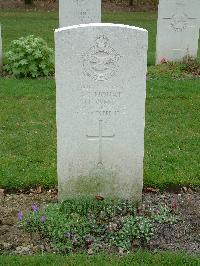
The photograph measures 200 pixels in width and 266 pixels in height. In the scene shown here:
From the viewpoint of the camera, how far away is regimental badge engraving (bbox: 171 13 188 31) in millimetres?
10961

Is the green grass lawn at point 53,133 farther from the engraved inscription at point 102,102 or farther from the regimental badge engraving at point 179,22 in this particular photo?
the regimental badge engraving at point 179,22

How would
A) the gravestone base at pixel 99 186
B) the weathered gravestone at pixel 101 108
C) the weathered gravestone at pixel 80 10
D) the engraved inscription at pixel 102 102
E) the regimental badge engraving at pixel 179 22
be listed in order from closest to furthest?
the weathered gravestone at pixel 101 108 → the engraved inscription at pixel 102 102 → the gravestone base at pixel 99 186 → the regimental badge engraving at pixel 179 22 → the weathered gravestone at pixel 80 10

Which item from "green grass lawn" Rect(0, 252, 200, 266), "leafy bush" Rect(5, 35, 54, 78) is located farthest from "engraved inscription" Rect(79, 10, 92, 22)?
"green grass lawn" Rect(0, 252, 200, 266)

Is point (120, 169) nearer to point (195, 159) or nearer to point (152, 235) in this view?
point (152, 235)

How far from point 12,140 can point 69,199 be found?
86.5 inches

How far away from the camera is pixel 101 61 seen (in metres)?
4.47

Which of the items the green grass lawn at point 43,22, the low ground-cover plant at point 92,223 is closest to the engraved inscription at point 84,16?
the green grass lawn at point 43,22

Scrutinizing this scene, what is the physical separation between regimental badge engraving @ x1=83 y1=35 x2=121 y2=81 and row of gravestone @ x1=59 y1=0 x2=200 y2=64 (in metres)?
6.73

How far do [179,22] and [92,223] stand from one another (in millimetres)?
7503

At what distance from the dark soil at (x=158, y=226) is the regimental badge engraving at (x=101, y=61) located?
1.38 m

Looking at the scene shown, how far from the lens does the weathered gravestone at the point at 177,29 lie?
35.5ft

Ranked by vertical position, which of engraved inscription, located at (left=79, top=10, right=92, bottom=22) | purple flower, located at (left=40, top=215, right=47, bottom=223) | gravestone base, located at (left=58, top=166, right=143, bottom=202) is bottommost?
purple flower, located at (left=40, top=215, right=47, bottom=223)

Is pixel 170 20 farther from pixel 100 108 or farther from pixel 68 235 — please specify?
pixel 68 235

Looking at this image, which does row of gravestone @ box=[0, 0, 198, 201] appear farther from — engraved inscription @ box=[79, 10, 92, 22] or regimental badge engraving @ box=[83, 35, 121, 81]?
engraved inscription @ box=[79, 10, 92, 22]
